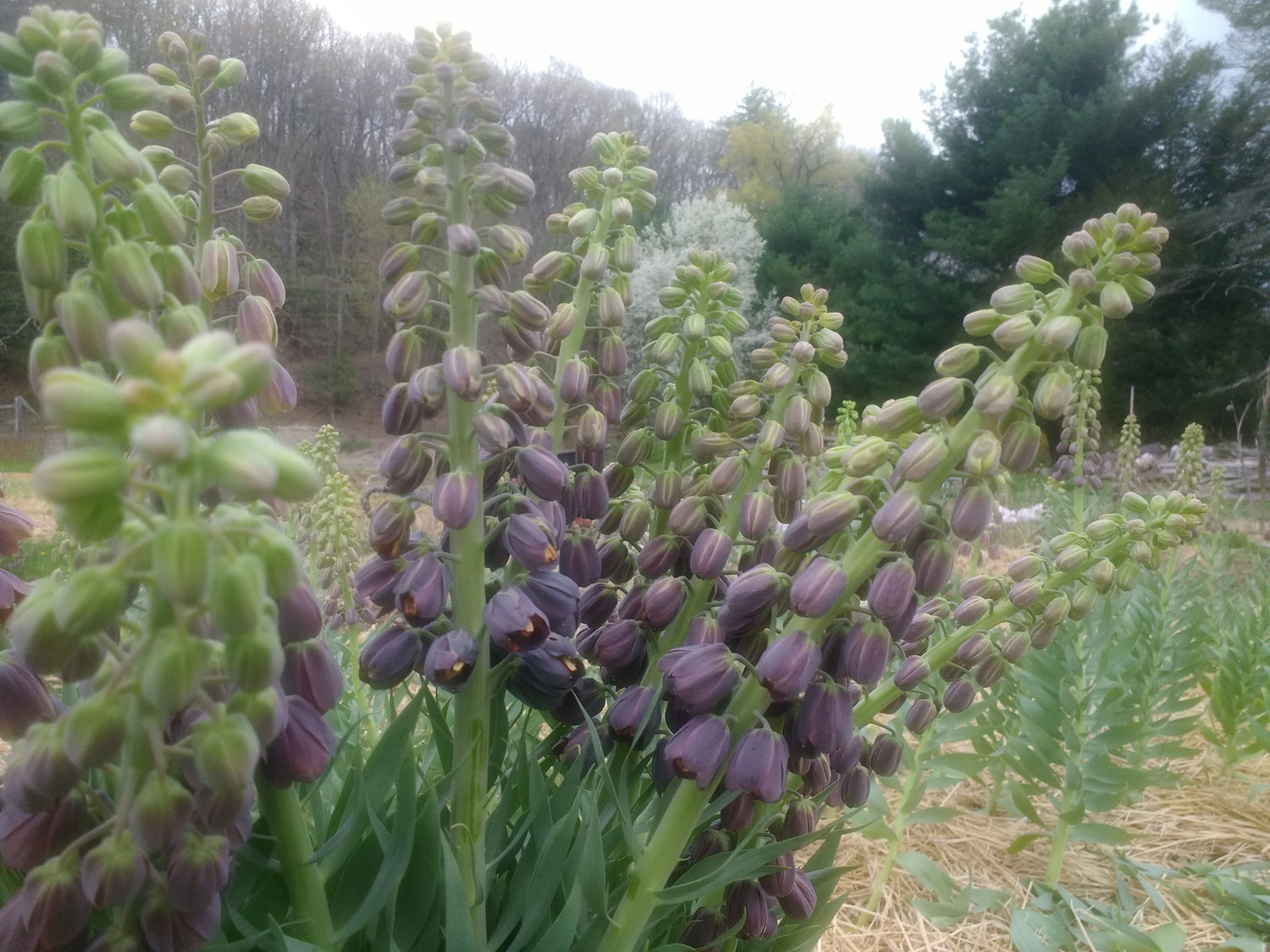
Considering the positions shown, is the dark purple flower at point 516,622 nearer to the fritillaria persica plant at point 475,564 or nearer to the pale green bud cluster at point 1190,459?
the fritillaria persica plant at point 475,564

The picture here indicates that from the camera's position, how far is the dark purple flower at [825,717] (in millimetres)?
581

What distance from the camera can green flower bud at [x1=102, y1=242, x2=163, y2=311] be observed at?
0.37 meters

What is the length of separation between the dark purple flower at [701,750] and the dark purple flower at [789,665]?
53 mm

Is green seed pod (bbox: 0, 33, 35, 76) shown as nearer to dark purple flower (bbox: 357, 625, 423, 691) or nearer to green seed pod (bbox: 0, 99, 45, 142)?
green seed pod (bbox: 0, 99, 45, 142)

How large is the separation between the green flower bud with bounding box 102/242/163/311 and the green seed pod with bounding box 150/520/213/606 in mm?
137

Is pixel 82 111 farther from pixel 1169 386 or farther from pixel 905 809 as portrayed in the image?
pixel 1169 386

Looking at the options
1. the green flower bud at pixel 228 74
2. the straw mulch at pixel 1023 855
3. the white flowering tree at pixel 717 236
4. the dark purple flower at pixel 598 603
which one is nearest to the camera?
the green flower bud at pixel 228 74

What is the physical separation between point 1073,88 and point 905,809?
1337 cm

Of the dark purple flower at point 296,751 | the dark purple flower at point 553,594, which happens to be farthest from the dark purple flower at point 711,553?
the dark purple flower at point 296,751

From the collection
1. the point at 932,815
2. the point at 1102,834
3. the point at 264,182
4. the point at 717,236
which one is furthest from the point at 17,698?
the point at 717,236

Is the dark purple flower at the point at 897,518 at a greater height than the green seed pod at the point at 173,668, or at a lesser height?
greater

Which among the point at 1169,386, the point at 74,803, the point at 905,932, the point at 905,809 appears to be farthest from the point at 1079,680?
the point at 1169,386

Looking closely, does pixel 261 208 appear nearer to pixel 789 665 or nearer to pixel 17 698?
pixel 17 698

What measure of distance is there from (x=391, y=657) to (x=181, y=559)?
0.35 metres
